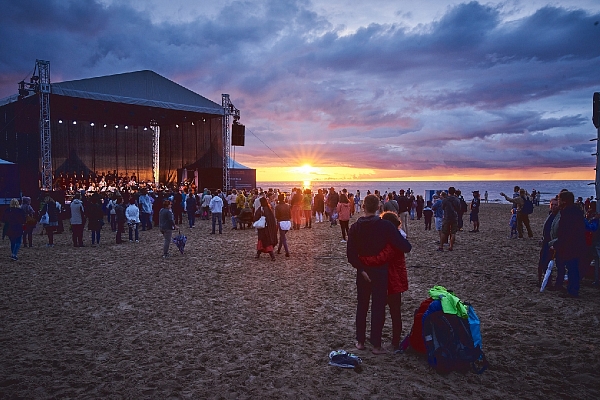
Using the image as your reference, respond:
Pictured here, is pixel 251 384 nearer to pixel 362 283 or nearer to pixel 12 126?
pixel 362 283

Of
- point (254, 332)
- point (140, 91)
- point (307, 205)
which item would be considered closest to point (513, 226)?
point (307, 205)

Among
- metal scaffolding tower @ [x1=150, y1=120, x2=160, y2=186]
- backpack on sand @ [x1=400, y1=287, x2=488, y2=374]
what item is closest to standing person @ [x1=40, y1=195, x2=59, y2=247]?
backpack on sand @ [x1=400, y1=287, x2=488, y2=374]

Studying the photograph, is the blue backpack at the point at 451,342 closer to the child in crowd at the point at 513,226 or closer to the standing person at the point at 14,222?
the standing person at the point at 14,222

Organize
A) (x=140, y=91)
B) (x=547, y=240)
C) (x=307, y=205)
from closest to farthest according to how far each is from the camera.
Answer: (x=547, y=240), (x=307, y=205), (x=140, y=91)

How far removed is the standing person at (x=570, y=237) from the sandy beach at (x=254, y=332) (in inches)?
21.3

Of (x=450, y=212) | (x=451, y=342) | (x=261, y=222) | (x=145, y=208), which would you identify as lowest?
(x=451, y=342)

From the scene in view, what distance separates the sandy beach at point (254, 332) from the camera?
3.55 metres

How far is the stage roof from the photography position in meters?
20.5

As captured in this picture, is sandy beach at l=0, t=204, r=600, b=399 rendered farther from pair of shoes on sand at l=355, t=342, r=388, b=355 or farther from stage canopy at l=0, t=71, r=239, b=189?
stage canopy at l=0, t=71, r=239, b=189

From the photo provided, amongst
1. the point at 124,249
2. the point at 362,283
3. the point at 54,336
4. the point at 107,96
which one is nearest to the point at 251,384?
the point at 362,283

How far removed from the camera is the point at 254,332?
193 inches

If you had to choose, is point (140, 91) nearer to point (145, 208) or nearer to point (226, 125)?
point (226, 125)

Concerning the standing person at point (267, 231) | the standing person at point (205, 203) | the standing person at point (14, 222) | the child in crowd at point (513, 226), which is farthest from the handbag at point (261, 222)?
the standing person at point (205, 203)

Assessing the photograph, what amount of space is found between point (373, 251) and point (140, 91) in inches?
886
